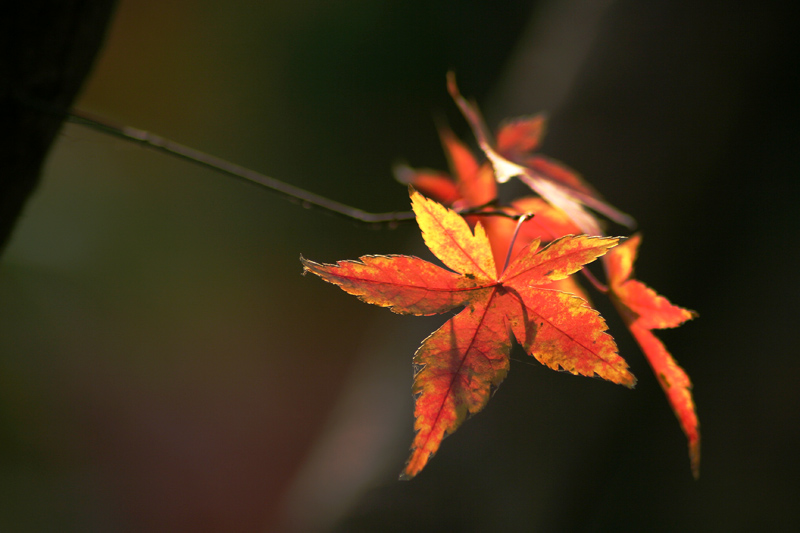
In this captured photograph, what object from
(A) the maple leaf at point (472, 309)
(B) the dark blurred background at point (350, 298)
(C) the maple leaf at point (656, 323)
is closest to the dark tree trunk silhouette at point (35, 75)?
(B) the dark blurred background at point (350, 298)

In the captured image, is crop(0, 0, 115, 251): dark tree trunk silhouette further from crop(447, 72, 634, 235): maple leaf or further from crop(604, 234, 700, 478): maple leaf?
crop(604, 234, 700, 478): maple leaf

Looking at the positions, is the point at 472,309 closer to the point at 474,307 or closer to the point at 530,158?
the point at 474,307

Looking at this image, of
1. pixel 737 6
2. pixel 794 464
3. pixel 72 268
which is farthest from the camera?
pixel 72 268

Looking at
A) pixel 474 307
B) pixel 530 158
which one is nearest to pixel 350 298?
pixel 530 158

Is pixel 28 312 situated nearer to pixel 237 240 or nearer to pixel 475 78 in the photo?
pixel 237 240

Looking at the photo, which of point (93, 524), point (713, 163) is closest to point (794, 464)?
point (713, 163)

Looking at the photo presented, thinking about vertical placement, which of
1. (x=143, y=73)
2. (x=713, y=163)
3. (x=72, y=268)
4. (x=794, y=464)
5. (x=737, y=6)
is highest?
(x=737, y=6)
